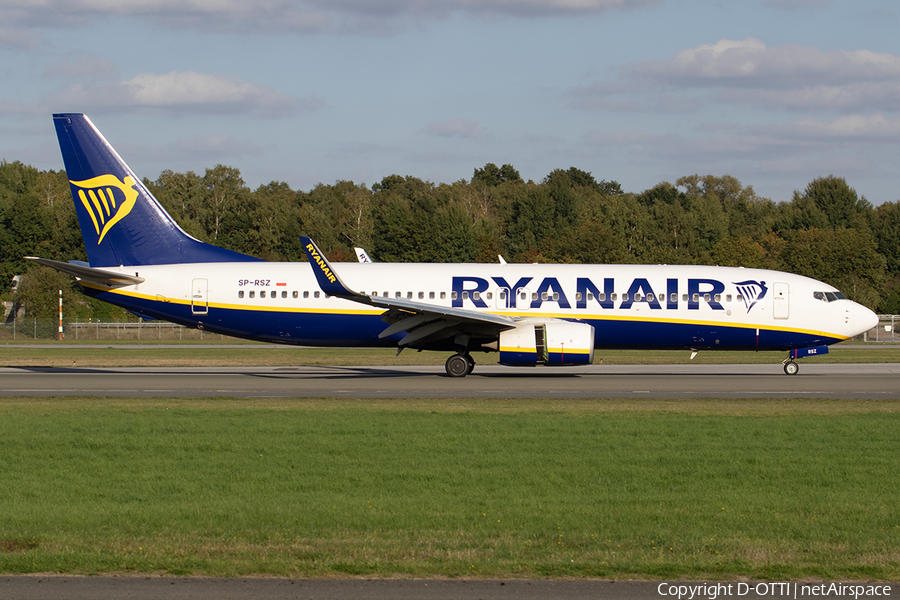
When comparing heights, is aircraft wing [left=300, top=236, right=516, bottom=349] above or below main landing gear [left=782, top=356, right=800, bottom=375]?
above

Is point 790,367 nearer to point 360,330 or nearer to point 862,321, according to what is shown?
point 862,321

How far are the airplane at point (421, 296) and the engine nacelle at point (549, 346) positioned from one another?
1.87ft

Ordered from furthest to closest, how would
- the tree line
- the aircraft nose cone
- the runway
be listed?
the tree line → the aircraft nose cone → the runway

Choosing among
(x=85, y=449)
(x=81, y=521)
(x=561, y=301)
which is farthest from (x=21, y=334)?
(x=81, y=521)

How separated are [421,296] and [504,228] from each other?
A: 8550cm

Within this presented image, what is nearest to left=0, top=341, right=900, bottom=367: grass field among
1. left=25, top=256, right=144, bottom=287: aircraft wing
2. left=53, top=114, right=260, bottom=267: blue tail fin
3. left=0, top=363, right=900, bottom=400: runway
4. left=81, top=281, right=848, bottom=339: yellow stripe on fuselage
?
left=0, top=363, right=900, bottom=400: runway

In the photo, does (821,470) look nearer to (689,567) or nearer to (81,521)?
(689,567)

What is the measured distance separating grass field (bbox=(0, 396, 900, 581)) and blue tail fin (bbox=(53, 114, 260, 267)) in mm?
13079

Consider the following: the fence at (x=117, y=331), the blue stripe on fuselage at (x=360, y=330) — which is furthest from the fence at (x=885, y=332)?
the blue stripe on fuselage at (x=360, y=330)

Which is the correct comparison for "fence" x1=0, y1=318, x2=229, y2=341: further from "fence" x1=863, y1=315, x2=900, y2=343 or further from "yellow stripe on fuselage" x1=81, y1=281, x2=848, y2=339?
"fence" x1=863, y1=315, x2=900, y2=343

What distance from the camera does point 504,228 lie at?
114000 millimetres

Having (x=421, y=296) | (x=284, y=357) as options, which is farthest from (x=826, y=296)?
(x=284, y=357)

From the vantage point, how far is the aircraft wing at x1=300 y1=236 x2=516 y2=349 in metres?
25.9

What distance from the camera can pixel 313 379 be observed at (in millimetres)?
28109
